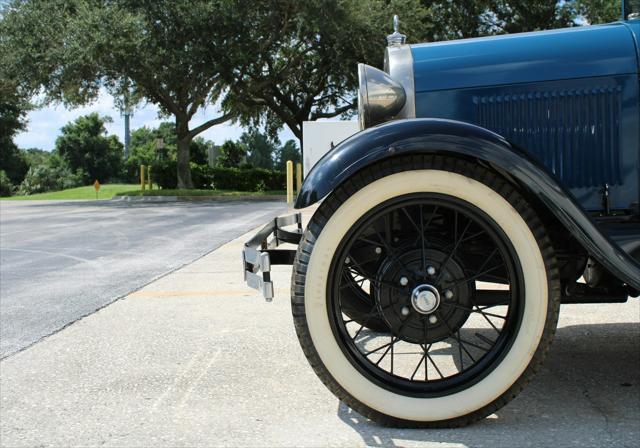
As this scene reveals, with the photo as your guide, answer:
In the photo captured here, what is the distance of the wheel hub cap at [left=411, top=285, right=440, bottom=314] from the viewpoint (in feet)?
7.95

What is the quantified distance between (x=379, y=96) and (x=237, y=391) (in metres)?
1.45

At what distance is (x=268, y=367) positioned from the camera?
3.27m

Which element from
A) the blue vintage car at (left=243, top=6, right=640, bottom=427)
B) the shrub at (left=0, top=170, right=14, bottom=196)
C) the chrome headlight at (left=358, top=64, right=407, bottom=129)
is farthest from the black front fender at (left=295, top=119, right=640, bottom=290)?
the shrub at (left=0, top=170, right=14, bottom=196)

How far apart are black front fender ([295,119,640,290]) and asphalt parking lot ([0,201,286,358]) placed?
246cm

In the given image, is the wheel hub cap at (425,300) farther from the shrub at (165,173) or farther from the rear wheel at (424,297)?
the shrub at (165,173)

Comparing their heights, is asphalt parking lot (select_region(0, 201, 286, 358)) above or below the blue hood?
below

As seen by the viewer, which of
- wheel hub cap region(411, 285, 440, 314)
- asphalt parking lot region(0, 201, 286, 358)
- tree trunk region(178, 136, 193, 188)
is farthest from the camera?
tree trunk region(178, 136, 193, 188)

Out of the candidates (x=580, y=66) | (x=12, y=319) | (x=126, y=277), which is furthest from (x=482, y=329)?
(x=126, y=277)

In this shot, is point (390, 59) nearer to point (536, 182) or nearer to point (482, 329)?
point (536, 182)

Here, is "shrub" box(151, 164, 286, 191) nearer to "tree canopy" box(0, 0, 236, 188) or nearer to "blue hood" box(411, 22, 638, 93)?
"tree canopy" box(0, 0, 236, 188)

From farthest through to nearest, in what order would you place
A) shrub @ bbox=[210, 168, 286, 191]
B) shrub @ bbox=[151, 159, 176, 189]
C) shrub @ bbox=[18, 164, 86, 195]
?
shrub @ bbox=[18, 164, 86, 195] → shrub @ bbox=[210, 168, 286, 191] → shrub @ bbox=[151, 159, 176, 189]

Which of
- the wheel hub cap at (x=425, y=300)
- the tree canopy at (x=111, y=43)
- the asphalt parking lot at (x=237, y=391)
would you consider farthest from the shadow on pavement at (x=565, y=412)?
the tree canopy at (x=111, y=43)

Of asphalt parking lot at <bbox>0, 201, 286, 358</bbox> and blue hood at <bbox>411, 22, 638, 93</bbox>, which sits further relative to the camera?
asphalt parking lot at <bbox>0, 201, 286, 358</bbox>

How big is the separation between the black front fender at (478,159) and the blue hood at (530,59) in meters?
0.55
